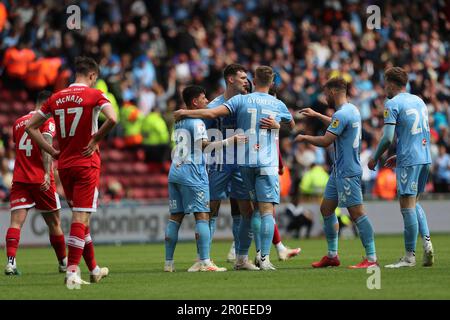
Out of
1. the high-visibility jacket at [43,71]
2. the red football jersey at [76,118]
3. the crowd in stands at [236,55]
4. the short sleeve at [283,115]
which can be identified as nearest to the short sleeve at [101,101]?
the red football jersey at [76,118]

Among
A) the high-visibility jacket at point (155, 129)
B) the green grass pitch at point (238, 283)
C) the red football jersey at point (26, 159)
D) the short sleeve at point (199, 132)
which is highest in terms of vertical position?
the high-visibility jacket at point (155, 129)

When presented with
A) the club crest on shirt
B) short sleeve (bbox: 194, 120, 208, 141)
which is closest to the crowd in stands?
short sleeve (bbox: 194, 120, 208, 141)

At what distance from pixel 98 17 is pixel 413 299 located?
1984 centimetres

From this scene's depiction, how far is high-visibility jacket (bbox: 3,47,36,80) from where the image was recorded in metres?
25.8


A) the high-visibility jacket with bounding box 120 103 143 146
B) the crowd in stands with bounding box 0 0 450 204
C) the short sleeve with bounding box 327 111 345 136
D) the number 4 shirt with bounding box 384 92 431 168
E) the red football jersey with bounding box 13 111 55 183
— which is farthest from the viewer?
the crowd in stands with bounding box 0 0 450 204

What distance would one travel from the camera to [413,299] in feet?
32.2

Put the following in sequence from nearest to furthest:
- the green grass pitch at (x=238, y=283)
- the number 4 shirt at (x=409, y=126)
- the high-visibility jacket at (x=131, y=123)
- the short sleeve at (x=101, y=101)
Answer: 1. the green grass pitch at (x=238, y=283)
2. the short sleeve at (x=101, y=101)
3. the number 4 shirt at (x=409, y=126)
4. the high-visibility jacket at (x=131, y=123)

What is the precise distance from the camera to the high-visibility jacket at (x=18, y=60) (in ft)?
84.5

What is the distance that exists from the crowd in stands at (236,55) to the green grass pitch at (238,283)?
10.2 meters

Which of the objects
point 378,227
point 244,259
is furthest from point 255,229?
point 378,227

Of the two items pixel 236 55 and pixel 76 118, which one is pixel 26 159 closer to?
pixel 76 118

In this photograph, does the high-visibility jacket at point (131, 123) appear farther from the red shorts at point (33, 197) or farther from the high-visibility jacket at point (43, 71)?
the red shorts at point (33, 197)

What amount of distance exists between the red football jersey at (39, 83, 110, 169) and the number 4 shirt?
3878mm

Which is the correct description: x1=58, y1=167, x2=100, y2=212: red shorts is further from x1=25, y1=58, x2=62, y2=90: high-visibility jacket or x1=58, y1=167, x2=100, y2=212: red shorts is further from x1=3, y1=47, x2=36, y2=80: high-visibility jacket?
x1=3, y1=47, x2=36, y2=80: high-visibility jacket
